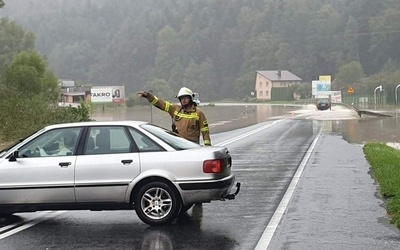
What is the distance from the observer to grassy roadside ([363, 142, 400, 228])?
10.1m

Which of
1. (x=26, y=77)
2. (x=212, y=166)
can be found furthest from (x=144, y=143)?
(x=26, y=77)

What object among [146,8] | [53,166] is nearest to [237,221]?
[53,166]

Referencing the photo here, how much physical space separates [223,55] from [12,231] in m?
150

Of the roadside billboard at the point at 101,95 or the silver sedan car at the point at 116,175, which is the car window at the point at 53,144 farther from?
the roadside billboard at the point at 101,95

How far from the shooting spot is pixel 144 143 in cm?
944

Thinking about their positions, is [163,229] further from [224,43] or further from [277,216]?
[224,43]

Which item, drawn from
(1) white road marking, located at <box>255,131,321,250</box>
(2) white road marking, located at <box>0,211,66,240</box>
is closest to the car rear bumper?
(1) white road marking, located at <box>255,131,321,250</box>

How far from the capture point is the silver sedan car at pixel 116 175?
360 inches

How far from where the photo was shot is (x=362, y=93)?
313 feet

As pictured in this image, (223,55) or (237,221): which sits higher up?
(223,55)

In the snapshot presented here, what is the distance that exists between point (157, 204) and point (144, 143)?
0.86m

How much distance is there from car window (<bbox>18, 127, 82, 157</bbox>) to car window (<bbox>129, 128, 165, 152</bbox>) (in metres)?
0.82

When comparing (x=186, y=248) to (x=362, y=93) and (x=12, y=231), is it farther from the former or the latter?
(x=362, y=93)

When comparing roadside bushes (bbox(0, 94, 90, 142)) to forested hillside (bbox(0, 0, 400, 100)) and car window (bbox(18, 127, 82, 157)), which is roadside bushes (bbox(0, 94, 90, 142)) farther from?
forested hillside (bbox(0, 0, 400, 100))
